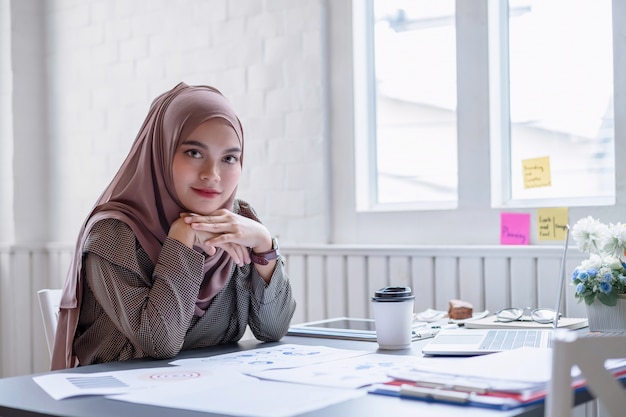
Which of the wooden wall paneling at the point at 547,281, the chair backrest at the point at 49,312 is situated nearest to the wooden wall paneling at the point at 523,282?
the wooden wall paneling at the point at 547,281

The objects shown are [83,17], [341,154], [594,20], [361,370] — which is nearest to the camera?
[361,370]

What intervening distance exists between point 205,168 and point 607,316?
3.25ft

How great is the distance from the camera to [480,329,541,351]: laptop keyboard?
5.27 feet

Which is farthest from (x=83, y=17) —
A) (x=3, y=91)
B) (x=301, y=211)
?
(x=301, y=211)

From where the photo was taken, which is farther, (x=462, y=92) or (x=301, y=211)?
(x=301, y=211)

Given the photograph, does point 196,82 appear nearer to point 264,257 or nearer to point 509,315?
point 264,257

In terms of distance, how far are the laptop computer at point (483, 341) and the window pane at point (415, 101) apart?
1250 millimetres

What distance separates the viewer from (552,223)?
8.82 feet

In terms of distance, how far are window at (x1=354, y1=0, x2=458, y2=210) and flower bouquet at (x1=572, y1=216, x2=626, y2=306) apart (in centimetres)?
96

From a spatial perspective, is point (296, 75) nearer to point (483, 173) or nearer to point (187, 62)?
point (187, 62)

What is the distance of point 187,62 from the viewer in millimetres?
3592

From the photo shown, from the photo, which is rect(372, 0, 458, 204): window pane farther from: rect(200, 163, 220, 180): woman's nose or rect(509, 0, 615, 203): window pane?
rect(200, 163, 220, 180): woman's nose

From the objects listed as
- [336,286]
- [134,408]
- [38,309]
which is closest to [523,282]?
[336,286]

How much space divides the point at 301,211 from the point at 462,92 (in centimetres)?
81
